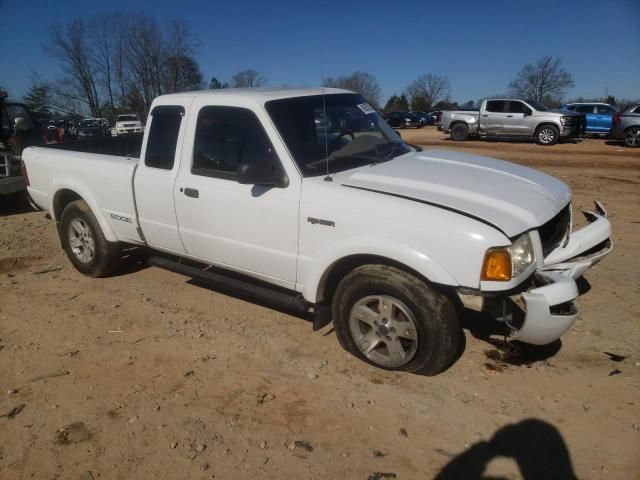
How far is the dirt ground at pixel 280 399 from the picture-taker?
257 cm

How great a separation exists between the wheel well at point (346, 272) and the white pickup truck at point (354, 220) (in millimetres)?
12

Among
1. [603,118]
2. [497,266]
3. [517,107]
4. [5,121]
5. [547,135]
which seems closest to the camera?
[497,266]

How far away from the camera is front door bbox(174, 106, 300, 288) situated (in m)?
3.47

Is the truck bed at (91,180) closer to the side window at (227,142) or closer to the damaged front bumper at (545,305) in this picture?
the side window at (227,142)

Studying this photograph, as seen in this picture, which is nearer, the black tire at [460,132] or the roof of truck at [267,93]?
the roof of truck at [267,93]

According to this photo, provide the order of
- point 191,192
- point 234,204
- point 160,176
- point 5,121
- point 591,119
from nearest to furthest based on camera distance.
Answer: point 234,204
point 191,192
point 160,176
point 5,121
point 591,119

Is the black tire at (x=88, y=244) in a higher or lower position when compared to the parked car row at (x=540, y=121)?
lower

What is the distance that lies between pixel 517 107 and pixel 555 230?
17829mm

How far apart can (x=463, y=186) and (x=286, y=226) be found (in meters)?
1.29

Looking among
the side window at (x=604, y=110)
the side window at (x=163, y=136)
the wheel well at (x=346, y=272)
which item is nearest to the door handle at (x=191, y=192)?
the side window at (x=163, y=136)

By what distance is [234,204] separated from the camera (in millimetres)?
3658

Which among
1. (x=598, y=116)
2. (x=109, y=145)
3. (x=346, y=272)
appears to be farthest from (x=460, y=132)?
(x=346, y=272)

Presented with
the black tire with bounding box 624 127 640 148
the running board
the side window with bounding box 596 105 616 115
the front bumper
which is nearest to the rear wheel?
the black tire with bounding box 624 127 640 148

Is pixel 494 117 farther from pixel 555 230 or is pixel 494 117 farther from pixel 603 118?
pixel 555 230
